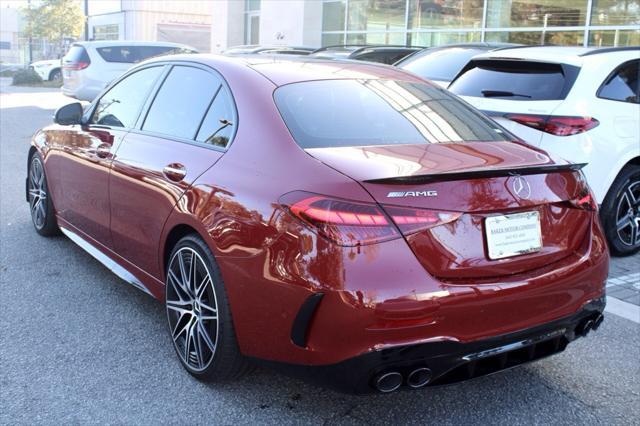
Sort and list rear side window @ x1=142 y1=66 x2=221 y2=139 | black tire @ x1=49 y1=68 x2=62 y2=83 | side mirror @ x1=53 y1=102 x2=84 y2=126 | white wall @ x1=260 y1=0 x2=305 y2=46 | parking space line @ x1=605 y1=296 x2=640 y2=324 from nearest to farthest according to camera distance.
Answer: rear side window @ x1=142 y1=66 x2=221 y2=139 → parking space line @ x1=605 y1=296 x2=640 y2=324 → side mirror @ x1=53 y1=102 x2=84 y2=126 → white wall @ x1=260 y1=0 x2=305 y2=46 → black tire @ x1=49 y1=68 x2=62 y2=83

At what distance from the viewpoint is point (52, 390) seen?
3.26m

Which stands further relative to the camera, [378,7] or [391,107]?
[378,7]

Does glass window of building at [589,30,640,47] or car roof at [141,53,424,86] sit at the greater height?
glass window of building at [589,30,640,47]

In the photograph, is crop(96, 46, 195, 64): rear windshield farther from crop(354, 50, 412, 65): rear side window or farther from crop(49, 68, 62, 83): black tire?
crop(49, 68, 62, 83): black tire

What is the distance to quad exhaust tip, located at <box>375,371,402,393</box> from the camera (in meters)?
2.60

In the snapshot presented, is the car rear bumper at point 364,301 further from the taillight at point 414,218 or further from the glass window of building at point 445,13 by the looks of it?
the glass window of building at point 445,13

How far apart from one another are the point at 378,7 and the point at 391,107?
1668 centimetres

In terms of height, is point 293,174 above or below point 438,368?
above

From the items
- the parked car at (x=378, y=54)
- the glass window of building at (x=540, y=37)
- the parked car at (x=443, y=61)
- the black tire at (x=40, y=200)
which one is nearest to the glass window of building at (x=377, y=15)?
the glass window of building at (x=540, y=37)

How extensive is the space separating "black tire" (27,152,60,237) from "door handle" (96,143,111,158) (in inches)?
51.0

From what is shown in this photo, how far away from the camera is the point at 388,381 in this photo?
263cm

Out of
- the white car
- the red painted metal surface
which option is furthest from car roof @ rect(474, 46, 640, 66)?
the red painted metal surface

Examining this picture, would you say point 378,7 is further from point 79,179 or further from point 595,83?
point 79,179

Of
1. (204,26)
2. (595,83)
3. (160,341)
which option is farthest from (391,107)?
(204,26)
